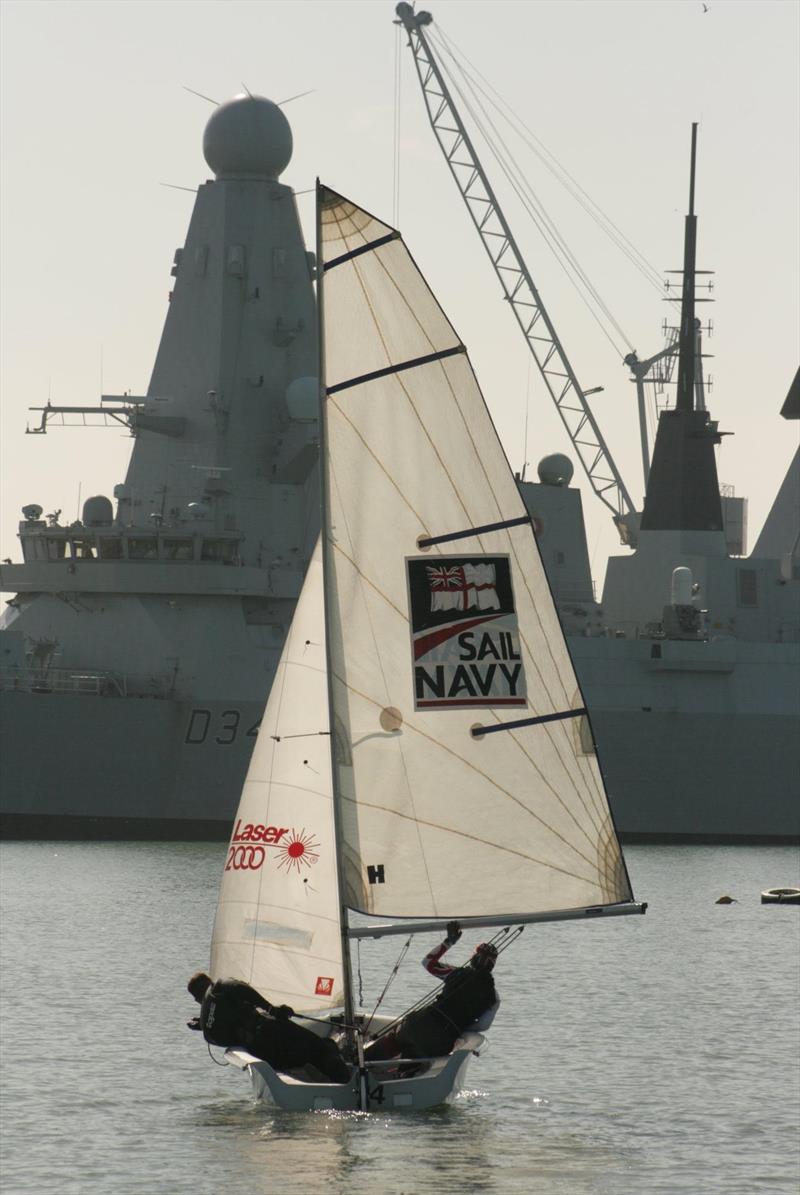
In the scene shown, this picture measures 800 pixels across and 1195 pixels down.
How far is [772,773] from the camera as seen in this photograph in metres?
55.1

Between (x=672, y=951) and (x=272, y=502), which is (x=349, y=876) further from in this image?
(x=272, y=502)

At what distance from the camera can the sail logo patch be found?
63.3 ft

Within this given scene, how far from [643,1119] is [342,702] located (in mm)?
5060

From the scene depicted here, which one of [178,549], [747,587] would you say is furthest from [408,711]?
[747,587]

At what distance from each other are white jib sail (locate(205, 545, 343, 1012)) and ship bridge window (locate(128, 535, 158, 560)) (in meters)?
32.8

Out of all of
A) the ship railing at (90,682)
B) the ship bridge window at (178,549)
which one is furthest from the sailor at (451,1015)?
the ship bridge window at (178,549)

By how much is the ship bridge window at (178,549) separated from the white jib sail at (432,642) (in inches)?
1310

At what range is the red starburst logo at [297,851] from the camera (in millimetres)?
19391

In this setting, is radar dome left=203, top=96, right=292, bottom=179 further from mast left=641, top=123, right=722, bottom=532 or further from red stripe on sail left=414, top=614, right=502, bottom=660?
red stripe on sail left=414, top=614, right=502, bottom=660

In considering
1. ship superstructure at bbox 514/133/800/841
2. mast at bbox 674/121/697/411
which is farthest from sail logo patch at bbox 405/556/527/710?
mast at bbox 674/121/697/411

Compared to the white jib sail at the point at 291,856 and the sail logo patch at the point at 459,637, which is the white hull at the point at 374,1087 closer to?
the white jib sail at the point at 291,856

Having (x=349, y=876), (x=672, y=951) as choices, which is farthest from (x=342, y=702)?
(x=672, y=951)

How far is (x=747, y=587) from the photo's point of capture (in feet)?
190

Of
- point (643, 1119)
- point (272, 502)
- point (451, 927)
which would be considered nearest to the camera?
point (451, 927)
